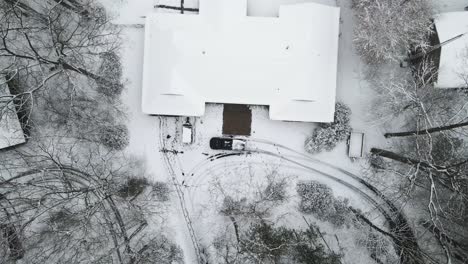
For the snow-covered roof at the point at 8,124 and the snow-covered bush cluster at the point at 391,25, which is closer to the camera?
the snow-covered bush cluster at the point at 391,25

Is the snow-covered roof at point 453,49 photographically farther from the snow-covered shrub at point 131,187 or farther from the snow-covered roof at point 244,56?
the snow-covered shrub at point 131,187

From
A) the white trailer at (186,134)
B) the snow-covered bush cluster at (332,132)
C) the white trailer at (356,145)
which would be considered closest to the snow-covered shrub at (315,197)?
the snow-covered bush cluster at (332,132)

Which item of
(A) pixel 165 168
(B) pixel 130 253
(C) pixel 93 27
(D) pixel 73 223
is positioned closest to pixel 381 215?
(A) pixel 165 168

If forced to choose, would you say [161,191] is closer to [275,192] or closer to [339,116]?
[275,192]

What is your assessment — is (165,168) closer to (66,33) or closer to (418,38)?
(66,33)

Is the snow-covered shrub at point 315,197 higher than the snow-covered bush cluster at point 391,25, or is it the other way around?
the snow-covered bush cluster at point 391,25

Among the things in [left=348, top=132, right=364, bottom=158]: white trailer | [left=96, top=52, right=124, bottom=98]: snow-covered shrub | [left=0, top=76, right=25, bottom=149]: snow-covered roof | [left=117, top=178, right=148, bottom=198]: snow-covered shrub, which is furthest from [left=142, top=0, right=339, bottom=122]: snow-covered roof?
[left=0, top=76, right=25, bottom=149]: snow-covered roof

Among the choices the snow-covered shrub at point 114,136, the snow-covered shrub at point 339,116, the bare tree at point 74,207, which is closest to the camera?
the bare tree at point 74,207
